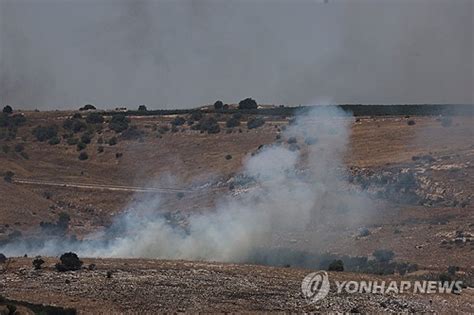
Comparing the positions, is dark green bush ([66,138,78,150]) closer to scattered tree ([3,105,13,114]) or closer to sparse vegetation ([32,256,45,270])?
scattered tree ([3,105,13,114])

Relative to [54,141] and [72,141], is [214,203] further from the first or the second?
[54,141]

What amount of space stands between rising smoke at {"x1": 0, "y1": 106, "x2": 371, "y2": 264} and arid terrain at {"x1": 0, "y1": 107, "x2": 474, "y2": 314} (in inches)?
49.6

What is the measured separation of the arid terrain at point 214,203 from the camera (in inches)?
1902

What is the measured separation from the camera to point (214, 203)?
84750 mm

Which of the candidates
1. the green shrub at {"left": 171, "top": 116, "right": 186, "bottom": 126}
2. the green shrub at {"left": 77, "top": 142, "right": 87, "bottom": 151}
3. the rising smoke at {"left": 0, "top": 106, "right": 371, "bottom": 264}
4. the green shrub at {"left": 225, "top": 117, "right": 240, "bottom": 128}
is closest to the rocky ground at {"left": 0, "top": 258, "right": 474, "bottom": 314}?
the rising smoke at {"left": 0, "top": 106, "right": 371, "bottom": 264}

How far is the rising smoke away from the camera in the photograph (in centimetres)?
6756

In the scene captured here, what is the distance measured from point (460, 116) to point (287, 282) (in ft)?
220

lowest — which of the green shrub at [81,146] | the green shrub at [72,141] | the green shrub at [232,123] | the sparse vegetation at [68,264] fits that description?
the sparse vegetation at [68,264]

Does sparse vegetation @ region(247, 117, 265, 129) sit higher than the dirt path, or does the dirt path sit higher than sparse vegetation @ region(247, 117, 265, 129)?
sparse vegetation @ region(247, 117, 265, 129)

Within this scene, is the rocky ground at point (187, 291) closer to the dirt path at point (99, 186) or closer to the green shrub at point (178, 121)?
the dirt path at point (99, 186)
